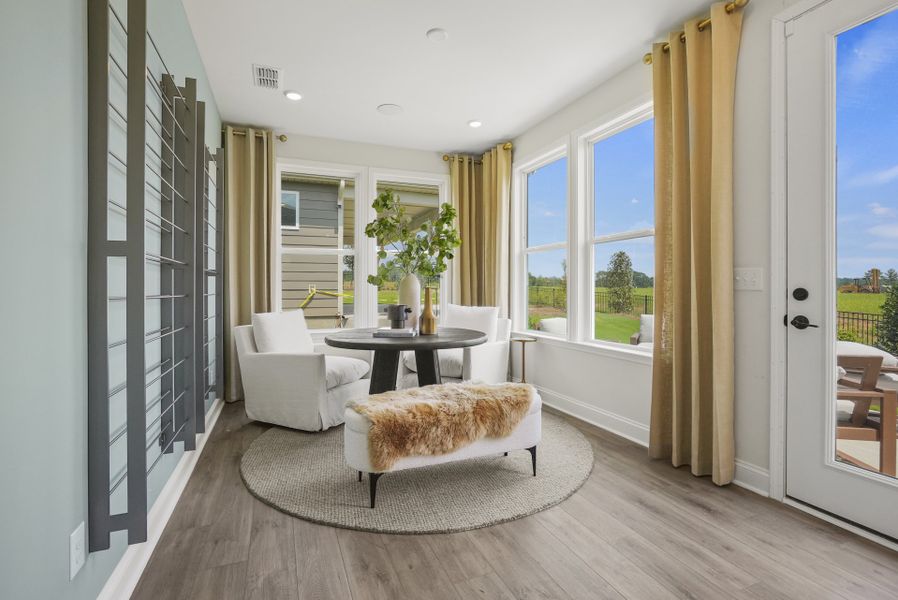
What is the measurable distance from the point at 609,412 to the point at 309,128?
3543 millimetres

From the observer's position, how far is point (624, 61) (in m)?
3.04

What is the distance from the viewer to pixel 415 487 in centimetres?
230

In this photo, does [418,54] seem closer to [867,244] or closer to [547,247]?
[547,247]

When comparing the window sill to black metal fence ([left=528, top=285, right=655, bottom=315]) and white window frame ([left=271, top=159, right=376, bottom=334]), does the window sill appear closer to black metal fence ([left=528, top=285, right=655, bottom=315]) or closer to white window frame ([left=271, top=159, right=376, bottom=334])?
black metal fence ([left=528, top=285, right=655, bottom=315])

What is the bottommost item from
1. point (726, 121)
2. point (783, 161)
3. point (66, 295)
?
point (66, 295)

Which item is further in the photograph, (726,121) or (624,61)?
(624,61)

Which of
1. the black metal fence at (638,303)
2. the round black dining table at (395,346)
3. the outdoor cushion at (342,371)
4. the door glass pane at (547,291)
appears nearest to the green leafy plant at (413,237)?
the round black dining table at (395,346)

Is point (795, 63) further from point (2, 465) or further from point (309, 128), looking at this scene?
point (309, 128)

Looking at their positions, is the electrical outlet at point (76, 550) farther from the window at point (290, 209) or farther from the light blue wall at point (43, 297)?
the window at point (290, 209)

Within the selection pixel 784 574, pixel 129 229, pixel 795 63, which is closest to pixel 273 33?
pixel 129 229

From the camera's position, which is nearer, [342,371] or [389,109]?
[342,371]

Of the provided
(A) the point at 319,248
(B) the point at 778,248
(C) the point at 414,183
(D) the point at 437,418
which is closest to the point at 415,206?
(C) the point at 414,183

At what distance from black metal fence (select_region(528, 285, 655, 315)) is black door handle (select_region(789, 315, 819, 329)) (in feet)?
2.81

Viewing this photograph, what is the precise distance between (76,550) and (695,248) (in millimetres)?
2789
